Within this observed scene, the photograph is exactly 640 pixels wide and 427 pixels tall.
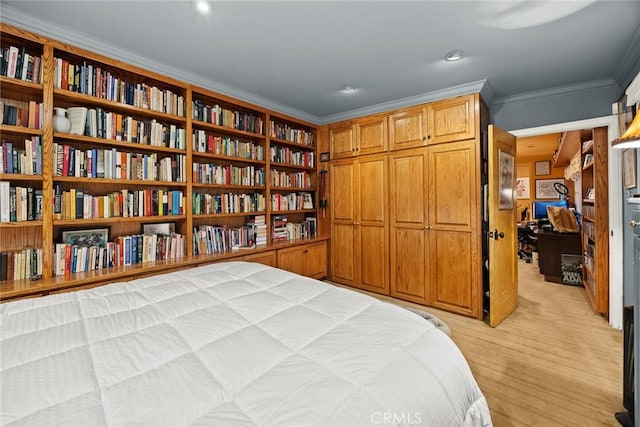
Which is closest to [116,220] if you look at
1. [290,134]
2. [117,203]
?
[117,203]

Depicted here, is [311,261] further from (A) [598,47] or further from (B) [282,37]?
(A) [598,47]

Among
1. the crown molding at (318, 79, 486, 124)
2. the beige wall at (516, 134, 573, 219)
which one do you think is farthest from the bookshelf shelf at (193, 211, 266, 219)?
the beige wall at (516, 134, 573, 219)

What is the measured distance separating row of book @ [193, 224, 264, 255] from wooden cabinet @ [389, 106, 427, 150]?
207 centimetres

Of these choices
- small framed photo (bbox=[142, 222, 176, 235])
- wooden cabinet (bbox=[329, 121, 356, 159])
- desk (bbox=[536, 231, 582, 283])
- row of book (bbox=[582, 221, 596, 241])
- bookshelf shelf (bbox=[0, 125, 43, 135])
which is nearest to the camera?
bookshelf shelf (bbox=[0, 125, 43, 135])

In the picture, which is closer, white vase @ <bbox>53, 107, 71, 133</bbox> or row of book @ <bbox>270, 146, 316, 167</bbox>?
white vase @ <bbox>53, 107, 71, 133</bbox>

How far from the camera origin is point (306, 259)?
3779 millimetres

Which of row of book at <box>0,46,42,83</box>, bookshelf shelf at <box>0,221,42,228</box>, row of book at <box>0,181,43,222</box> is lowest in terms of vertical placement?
bookshelf shelf at <box>0,221,42,228</box>

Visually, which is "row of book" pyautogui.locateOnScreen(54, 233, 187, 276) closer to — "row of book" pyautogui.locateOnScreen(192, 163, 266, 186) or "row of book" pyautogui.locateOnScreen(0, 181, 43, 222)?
"row of book" pyautogui.locateOnScreen(0, 181, 43, 222)

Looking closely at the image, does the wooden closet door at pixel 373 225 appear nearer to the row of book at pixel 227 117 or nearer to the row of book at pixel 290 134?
the row of book at pixel 290 134

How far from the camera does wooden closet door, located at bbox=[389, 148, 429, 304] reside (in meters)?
3.24

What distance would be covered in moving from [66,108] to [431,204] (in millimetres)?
3529

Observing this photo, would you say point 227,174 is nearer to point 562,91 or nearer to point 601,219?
Answer: point 562,91

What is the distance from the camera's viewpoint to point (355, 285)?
12.7ft

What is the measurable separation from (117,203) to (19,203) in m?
0.57
